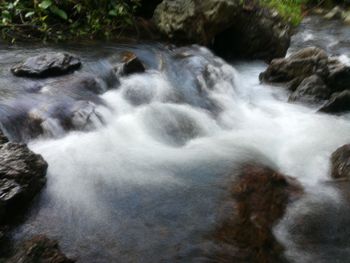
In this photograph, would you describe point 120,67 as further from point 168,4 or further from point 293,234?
point 293,234

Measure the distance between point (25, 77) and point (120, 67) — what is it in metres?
1.43

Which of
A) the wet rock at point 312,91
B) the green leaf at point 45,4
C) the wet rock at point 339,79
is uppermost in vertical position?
the green leaf at point 45,4

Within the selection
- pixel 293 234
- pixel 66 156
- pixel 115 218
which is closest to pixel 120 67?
pixel 66 156

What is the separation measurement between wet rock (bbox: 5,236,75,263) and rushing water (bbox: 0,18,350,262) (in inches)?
7.3

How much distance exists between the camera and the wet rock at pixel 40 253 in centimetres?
330

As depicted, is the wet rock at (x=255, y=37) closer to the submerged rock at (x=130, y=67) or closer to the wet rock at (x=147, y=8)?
the wet rock at (x=147, y=8)

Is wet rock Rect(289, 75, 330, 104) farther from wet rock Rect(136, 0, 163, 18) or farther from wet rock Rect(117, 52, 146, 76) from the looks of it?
wet rock Rect(136, 0, 163, 18)

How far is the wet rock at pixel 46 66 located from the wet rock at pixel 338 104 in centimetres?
396

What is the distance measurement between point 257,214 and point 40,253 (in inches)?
75.8

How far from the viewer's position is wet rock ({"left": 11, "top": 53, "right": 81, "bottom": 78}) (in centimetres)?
645

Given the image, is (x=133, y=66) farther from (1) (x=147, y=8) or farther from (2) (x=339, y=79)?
(2) (x=339, y=79)

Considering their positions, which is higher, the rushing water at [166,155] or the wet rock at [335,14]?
the rushing water at [166,155]

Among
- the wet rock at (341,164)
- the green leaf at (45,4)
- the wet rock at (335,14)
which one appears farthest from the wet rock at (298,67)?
the wet rock at (335,14)

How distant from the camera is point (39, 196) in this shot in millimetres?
4324
